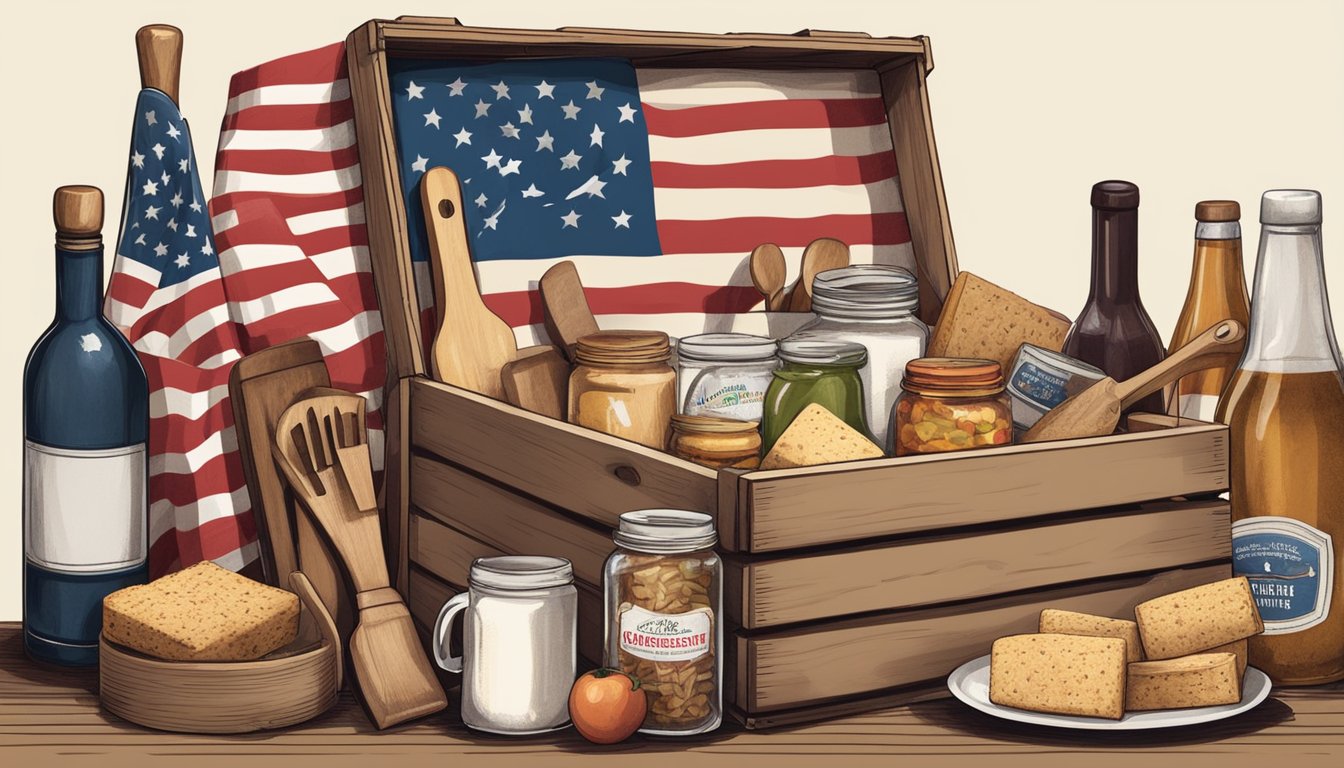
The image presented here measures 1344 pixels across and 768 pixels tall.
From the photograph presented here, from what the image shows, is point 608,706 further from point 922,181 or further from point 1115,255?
point 922,181

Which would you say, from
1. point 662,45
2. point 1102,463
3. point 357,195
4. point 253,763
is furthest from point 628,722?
point 662,45

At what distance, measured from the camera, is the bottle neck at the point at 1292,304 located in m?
1.85

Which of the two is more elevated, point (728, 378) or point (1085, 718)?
point (728, 378)

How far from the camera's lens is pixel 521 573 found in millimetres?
1654

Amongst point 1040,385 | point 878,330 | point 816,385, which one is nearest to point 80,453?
point 816,385

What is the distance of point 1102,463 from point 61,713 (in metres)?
1.17

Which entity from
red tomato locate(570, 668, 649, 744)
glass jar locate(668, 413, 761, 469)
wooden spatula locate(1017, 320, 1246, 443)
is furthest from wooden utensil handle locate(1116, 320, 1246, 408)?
red tomato locate(570, 668, 649, 744)

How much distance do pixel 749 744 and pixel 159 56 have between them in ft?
3.94

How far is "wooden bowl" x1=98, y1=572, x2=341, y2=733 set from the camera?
1.71 metres

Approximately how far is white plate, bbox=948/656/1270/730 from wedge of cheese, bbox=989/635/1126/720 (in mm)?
10

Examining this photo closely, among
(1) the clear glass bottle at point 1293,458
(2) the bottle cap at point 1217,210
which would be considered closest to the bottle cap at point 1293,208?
(1) the clear glass bottle at point 1293,458

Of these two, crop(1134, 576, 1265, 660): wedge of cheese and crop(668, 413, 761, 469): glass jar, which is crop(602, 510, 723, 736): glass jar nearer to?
crop(668, 413, 761, 469): glass jar

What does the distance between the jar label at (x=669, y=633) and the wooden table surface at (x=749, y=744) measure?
0.10 metres

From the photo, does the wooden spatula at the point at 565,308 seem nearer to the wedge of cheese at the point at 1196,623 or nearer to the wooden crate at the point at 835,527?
the wooden crate at the point at 835,527
